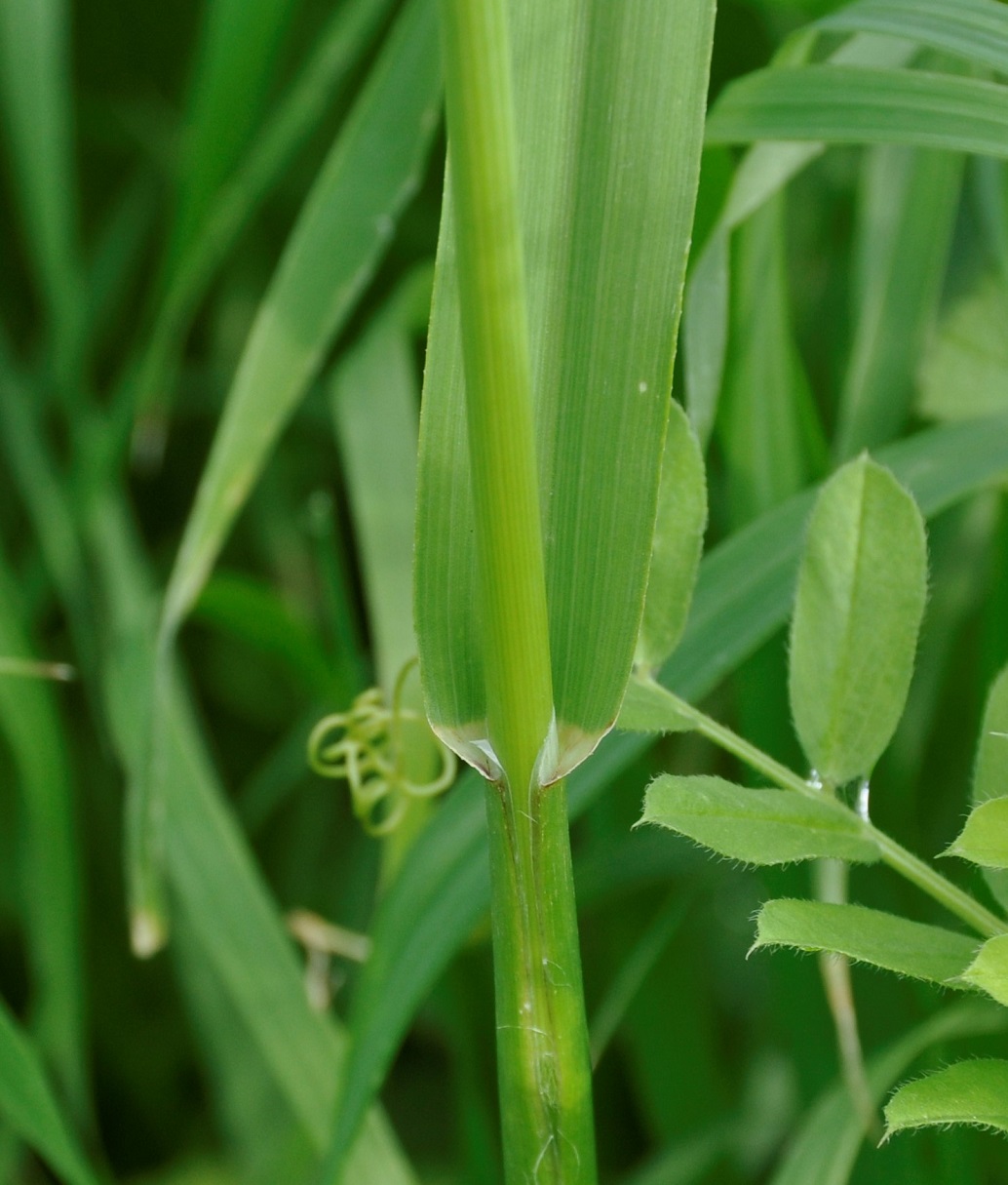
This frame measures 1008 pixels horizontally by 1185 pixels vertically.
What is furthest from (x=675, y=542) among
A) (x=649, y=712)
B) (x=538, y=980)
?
(x=538, y=980)

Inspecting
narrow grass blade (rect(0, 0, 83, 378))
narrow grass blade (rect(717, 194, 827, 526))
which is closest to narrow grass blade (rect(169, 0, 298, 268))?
narrow grass blade (rect(0, 0, 83, 378))

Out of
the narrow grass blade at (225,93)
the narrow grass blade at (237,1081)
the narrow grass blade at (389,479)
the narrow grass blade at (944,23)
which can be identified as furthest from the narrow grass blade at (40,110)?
the narrow grass blade at (944,23)

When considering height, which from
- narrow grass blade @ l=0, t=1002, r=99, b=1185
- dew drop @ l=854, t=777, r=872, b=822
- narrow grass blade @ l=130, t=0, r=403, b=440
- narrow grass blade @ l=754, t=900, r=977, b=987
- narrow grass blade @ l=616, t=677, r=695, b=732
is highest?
narrow grass blade @ l=130, t=0, r=403, b=440

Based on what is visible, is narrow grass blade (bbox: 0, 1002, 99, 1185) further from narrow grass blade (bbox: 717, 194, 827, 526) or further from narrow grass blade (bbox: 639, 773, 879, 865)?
narrow grass blade (bbox: 717, 194, 827, 526)

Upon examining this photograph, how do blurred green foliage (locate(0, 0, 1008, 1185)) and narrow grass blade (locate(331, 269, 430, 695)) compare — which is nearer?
blurred green foliage (locate(0, 0, 1008, 1185))

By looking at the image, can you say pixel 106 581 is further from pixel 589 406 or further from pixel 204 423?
pixel 589 406

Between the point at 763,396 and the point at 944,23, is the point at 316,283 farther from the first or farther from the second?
the point at 944,23
